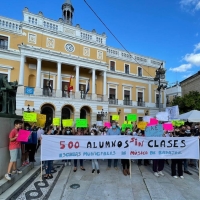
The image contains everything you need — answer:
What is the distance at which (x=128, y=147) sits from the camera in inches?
252

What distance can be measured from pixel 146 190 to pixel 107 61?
25.2 metres

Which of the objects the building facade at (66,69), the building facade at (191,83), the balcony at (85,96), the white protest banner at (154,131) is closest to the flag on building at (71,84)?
the building facade at (66,69)

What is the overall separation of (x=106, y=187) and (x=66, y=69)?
72.5ft

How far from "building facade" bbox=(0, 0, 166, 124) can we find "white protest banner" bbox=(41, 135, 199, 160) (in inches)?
611

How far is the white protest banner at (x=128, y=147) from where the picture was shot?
6348 millimetres

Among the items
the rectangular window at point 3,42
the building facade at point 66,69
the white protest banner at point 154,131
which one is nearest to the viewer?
the white protest banner at point 154,131

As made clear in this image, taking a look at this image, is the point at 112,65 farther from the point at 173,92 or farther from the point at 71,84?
the point at 173,92

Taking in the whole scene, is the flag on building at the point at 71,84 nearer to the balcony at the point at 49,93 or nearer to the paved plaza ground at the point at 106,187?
the balcony at the point at 49,93

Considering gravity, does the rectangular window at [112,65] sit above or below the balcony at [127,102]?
above

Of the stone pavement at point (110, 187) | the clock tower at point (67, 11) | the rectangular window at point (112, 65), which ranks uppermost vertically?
the clock tower at point (67, 11)

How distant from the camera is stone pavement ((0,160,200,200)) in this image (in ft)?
15.3

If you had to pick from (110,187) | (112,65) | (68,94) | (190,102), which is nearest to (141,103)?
(112,65)

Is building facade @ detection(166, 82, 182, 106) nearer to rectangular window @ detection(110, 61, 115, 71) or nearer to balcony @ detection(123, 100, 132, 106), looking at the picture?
balcony @ detection(123, 100, 132, 106)

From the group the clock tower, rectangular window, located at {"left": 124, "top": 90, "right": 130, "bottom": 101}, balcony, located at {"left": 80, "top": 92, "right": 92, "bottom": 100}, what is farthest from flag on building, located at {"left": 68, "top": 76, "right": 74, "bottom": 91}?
the clock tower
